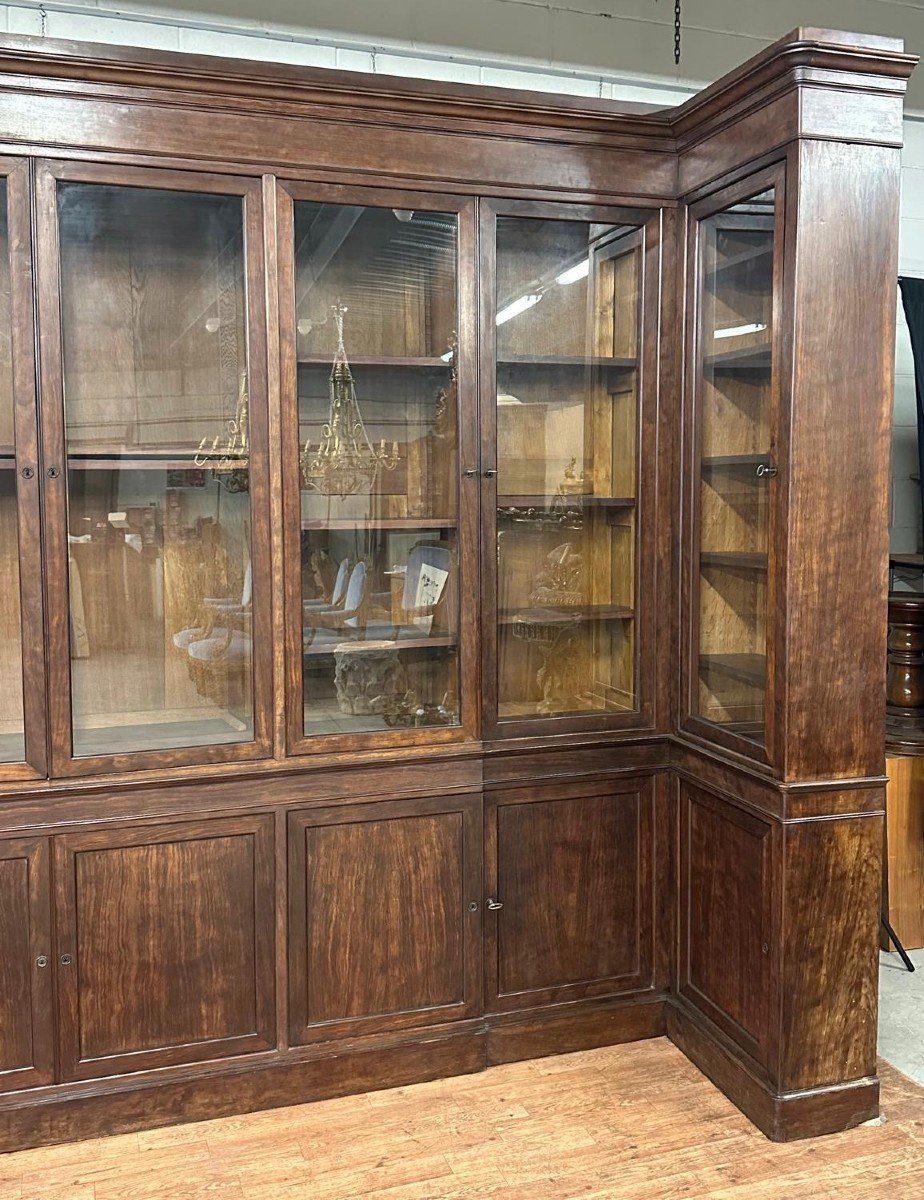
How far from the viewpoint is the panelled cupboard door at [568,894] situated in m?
3.03

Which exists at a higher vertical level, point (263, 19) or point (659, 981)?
point (263, 19)

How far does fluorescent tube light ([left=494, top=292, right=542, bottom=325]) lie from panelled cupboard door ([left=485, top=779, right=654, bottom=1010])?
126cm

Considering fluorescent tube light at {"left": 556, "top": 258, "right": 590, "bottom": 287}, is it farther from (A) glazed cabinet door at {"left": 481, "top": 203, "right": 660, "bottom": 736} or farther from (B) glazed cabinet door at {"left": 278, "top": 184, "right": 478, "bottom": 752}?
(B) glazed cabinet door at {"left": 278, "top": 184, "right": 478, "bottom": 752}

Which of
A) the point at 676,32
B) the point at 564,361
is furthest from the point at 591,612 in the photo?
the point at 676,32

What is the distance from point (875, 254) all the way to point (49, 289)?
1892 millimetres

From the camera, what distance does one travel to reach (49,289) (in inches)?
101

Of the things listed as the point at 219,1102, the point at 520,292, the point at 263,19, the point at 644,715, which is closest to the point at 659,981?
the point at 644,715

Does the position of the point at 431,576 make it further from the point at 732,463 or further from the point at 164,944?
the point at 164,944

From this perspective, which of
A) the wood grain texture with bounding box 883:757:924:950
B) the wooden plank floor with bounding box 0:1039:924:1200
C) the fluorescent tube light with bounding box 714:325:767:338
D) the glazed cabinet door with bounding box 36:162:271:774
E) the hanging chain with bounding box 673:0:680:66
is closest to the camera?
the wooden plank floor with bounding box 0:1039:924:1200

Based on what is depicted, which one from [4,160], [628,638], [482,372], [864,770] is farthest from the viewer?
[628,638]

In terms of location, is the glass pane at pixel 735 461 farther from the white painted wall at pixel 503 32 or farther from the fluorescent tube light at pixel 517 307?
the white painted wall at pixel 503 32

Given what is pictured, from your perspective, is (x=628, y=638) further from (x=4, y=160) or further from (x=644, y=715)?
(x=4, y=160)

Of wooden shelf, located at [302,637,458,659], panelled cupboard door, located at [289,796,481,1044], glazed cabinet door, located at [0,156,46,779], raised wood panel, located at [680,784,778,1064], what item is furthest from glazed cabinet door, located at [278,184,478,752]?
raised wood panel, located at [680,784,778,1064]

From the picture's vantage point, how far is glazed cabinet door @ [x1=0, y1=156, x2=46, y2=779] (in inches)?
99.7
